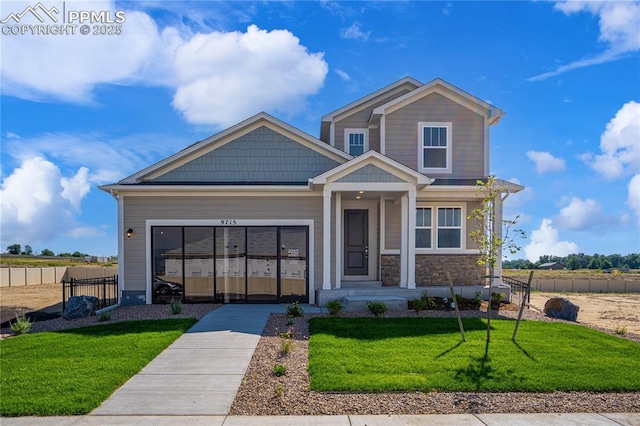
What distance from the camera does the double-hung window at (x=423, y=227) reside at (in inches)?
556

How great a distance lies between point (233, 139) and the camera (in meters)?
13.5

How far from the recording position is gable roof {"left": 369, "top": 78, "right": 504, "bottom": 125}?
1433cm

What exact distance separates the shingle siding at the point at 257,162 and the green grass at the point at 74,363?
209 inches

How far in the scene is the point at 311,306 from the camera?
486 inches

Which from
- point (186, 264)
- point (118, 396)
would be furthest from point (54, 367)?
point (186, 264)

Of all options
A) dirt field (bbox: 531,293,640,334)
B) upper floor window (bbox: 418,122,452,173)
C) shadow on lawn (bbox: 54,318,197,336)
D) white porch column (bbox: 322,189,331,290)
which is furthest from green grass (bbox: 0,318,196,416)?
dirt field (bbox: 531,293,640,334)

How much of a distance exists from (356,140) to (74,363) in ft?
38.7

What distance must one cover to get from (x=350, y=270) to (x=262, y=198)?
161 inches

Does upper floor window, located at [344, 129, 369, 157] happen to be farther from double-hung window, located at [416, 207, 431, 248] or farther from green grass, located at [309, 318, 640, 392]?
green grass, located at [309, 318, 640, 392]

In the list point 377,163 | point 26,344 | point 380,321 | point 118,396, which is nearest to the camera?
point 118,396

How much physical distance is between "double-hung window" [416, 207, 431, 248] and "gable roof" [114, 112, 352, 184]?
327 cm

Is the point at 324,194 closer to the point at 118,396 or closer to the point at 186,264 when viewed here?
the point at 186,264

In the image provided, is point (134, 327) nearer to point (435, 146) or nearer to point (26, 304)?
point (26, 304)

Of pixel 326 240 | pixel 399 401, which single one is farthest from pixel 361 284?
pixel 399 401
